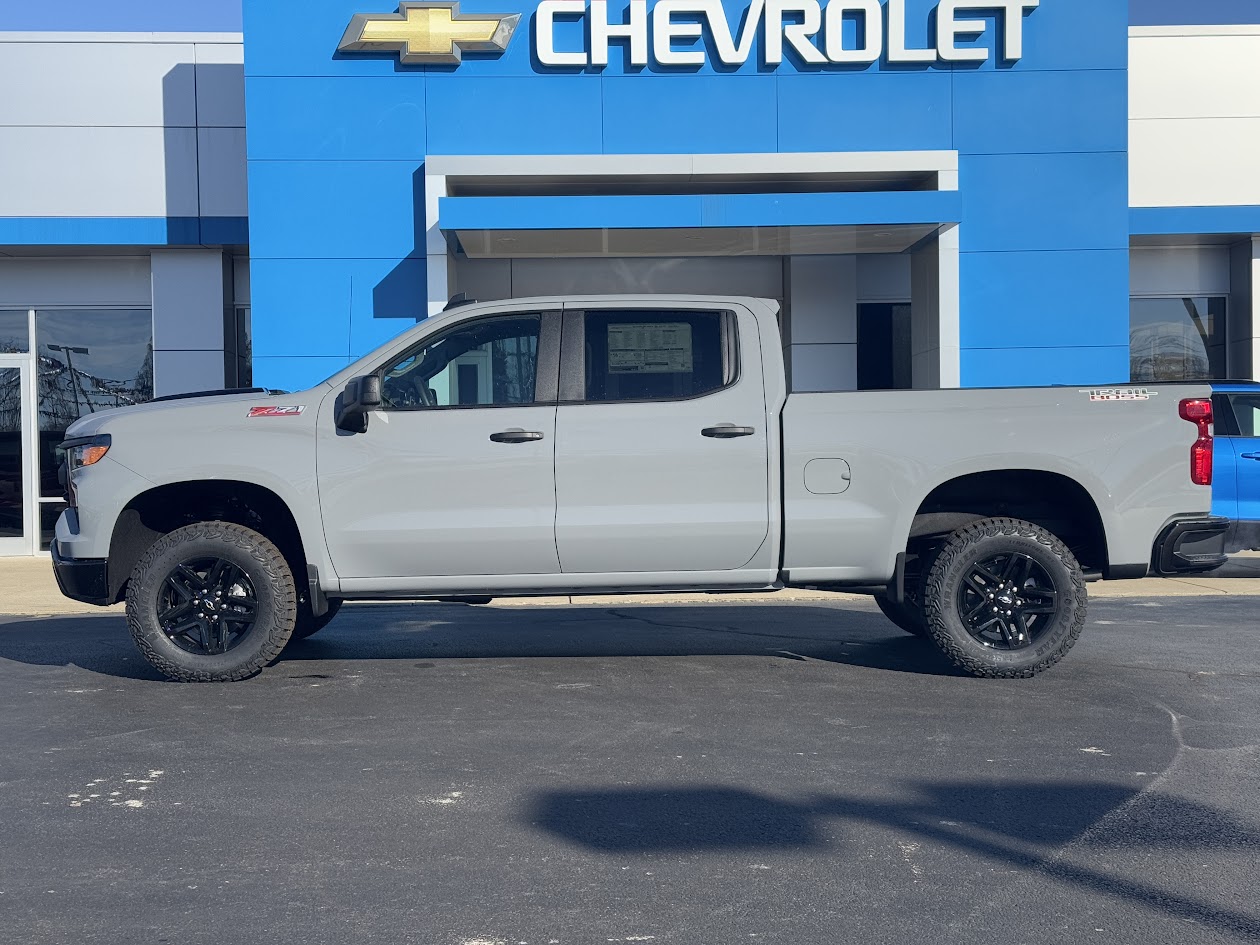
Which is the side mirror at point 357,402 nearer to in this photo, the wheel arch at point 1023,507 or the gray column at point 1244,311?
the wheel arch at point 1023,507

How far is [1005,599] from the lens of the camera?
7.02 m

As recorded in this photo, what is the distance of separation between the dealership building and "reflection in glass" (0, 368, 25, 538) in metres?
1.87

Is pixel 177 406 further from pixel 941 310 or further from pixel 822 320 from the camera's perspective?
pixel 822 320

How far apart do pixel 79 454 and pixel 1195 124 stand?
582 inches

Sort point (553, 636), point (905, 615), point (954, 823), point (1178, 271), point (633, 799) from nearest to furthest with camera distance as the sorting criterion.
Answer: point (954, 823) → point (633, 799) → point (905, 615) → point (553, 636) → point (1178, 271)

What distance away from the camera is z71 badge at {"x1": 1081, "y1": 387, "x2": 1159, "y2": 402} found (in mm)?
6898

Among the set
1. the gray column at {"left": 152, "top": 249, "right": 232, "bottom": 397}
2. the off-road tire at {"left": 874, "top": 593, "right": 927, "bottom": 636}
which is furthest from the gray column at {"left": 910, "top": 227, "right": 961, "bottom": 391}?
the gray column at {"left": 152, "top": 249, "right": 232, "bottom": 397}

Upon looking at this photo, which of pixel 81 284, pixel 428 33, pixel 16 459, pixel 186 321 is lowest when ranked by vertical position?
pixel 16 459

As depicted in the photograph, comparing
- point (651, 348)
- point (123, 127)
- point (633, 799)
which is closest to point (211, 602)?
point (651, 348)

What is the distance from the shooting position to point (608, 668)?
754 cm

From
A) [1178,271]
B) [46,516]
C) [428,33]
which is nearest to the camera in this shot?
[428,33]

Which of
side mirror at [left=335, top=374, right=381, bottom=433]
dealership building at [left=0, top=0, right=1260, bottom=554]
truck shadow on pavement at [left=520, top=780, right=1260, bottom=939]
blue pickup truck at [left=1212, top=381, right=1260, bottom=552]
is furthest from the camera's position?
dealership building at [left=0, top=0, right=1260, bottom=554]

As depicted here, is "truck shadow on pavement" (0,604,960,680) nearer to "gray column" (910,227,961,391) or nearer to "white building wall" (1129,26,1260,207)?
"gray column" (910,227,961,391)

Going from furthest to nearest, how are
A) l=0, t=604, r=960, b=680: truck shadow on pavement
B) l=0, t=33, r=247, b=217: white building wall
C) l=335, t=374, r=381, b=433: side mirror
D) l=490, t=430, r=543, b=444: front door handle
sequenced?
l=0, t=33, r=247, b=217: white building wall, l=0, t=604, r=960, b=680: truck shadow on pavement, l=490, t=430, r=543, b=444: front door handle, l=335, t=374, r=381, b=433: side mirror
